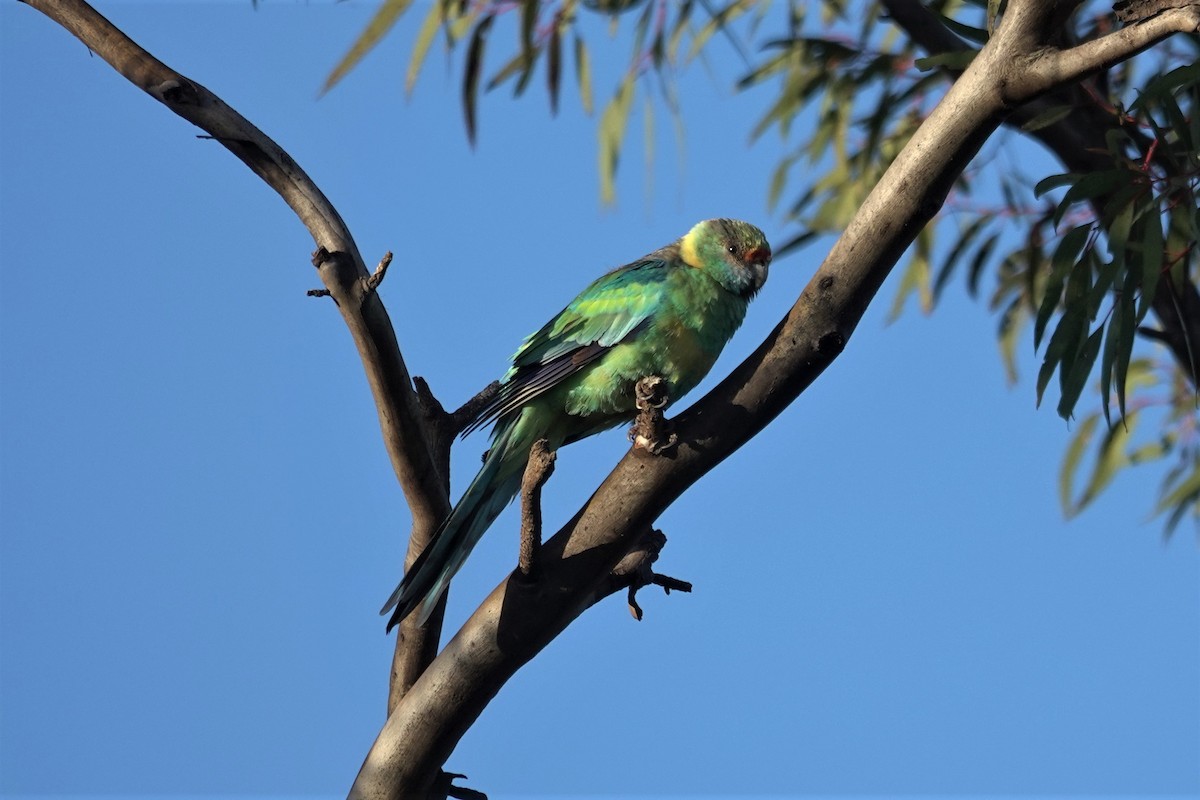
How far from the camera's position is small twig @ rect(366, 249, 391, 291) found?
8.16 ft

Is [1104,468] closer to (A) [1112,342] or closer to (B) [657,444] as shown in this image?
(A) [1112,342]

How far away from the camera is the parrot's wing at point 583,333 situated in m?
3.24

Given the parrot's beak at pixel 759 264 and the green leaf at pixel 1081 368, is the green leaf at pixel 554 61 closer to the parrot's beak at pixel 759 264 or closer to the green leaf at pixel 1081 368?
the parrot's beak at pixel 759 264

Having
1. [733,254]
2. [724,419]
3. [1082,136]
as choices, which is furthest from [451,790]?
[1082,136]

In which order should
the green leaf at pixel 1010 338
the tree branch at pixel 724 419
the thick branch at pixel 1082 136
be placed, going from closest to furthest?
1. the tree branch at pixel 724 419
2. the thick branch at pixel 1082 136
3. the green leaf at pixel 1010 338

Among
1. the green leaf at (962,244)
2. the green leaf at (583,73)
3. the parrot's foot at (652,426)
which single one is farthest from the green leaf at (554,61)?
the parrot's foot at (652,426)

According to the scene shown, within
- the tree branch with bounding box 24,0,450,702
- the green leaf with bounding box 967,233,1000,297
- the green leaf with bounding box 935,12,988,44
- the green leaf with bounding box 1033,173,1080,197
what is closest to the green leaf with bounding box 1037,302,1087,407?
the green leaf with bounding box 1033,173,1080,197

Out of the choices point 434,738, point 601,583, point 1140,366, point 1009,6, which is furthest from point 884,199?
point 1140,366

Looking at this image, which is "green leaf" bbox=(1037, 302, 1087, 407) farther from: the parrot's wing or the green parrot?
the parrot's wing

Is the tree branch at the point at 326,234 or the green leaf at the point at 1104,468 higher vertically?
the green leaf at the point at 1104,468

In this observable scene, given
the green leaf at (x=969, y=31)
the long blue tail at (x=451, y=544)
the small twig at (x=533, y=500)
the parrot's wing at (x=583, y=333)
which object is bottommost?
the small twig at (x=533, y=500)

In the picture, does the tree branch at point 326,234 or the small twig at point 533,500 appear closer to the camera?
the small twig at point 533,500

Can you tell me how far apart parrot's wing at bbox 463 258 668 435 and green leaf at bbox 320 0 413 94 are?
1115mm

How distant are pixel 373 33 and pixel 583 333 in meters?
1.34
